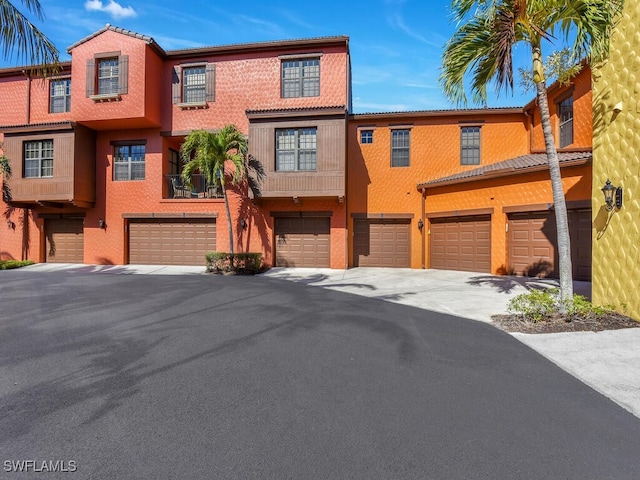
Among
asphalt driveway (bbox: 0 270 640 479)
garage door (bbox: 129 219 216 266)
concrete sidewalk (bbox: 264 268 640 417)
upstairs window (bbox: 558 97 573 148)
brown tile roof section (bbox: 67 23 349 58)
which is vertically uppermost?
brown tile roof section (bbox: 67 23 349 58)

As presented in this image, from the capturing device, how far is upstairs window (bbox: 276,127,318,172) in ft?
47.9

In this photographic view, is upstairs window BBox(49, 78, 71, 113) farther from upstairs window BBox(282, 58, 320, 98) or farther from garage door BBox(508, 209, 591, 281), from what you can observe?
Answer: garage door BBox(508, 209, 591, 281)

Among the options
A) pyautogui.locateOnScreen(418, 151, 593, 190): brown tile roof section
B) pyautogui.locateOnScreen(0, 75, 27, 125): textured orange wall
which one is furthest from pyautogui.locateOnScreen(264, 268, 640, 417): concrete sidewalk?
pyautogui.locateOnScreen(0, 75, 27, 125): textured orange wall

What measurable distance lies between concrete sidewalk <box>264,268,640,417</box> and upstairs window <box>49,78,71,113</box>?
1415 centimetres

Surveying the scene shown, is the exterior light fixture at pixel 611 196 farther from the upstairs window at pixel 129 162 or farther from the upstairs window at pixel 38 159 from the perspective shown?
the upstairs window at pixel 38 159

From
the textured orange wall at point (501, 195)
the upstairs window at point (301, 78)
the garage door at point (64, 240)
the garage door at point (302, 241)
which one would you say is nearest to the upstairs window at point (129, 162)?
the garage door at point (64, 240)

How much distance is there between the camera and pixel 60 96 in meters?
17.2

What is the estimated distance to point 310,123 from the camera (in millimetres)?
14391

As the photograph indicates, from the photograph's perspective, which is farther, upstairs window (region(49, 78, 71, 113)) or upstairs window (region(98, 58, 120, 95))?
upstairs window (region(49, 78, 71, 113))

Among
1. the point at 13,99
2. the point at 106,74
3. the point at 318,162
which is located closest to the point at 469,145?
the point at 318,162

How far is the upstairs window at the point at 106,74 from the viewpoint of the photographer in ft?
50.8

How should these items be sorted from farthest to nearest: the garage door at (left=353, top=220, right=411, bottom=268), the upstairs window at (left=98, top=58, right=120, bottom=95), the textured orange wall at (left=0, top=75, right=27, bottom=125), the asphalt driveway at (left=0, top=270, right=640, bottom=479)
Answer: the textured orange wall at (left=0, top=75, right=27, bottom=125), the garage door at (left=353, top=220, right=411, bottom=268), the upstairs window at (left=98, top=58, right=120, bottom=95), the asphalt driveway at (left=0, top=270, right=640, bottom=479)

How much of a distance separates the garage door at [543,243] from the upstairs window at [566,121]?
11.9ft

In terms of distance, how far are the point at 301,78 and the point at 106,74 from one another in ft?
31.5
